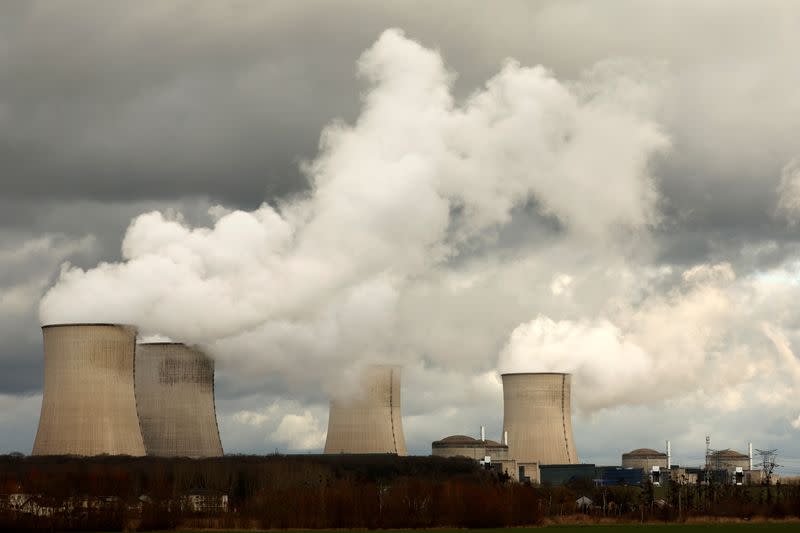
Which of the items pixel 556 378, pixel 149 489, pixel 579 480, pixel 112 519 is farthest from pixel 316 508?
pixel 579 480

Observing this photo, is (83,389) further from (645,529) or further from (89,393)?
(645,529)

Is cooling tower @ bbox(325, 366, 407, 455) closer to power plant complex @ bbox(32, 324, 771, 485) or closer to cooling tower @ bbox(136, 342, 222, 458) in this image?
power plant complex @ bbox(32, 324, 771, 485)

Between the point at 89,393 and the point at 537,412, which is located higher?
the point at 537,412

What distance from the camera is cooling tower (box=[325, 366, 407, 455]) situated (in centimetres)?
4897

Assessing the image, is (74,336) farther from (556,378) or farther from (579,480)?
(579,480)

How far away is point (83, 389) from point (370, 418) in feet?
41.0

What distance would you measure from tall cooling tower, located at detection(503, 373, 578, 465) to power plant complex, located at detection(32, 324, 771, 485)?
0.13 feet

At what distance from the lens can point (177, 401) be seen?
45844 millimetres

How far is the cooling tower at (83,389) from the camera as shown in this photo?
39.7 m

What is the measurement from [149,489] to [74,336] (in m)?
4.96

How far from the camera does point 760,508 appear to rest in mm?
39375

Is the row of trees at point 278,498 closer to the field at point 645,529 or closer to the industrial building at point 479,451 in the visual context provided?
the field at point 645,529

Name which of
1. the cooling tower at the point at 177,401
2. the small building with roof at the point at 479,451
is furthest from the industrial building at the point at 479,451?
the cooling tower at the point at 177,401

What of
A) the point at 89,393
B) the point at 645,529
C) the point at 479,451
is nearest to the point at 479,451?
the point at 479,451
